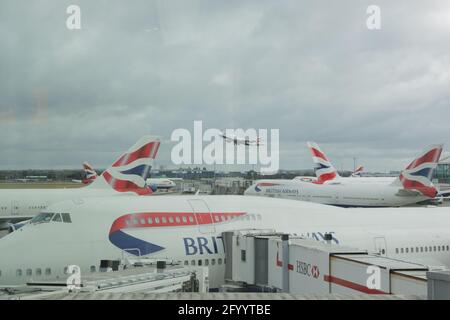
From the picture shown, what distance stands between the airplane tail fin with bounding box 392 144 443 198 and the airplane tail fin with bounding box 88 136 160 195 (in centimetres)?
1216

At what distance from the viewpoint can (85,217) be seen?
299 inches

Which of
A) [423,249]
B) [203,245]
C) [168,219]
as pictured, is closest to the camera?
[203,245]

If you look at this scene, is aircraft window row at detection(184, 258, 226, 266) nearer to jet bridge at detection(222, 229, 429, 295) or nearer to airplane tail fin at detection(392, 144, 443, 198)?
jet bridge at detection(222, 229, 429, 295)

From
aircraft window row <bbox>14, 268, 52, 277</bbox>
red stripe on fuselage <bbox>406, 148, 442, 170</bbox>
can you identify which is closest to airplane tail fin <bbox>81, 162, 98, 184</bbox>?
aircraft window row <bbox>14, 268, 52, 277</bbox>

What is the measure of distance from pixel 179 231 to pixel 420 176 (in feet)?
55.1

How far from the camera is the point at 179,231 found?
25.9ft

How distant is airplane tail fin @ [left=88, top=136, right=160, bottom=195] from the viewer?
1392 centimetres

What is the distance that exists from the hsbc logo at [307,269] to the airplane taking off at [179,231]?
1907 mm

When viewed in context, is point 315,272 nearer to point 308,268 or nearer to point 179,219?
point 308,268

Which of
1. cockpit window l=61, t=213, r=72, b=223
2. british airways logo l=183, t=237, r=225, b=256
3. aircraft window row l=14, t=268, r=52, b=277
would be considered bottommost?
aircraft window row l=14, t=268, r=52, b=277

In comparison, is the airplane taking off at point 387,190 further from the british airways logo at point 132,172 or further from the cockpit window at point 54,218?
the cockpit window at point 54,218

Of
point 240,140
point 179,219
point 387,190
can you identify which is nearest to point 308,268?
point 240,140

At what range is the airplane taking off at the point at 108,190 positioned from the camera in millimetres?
13680
